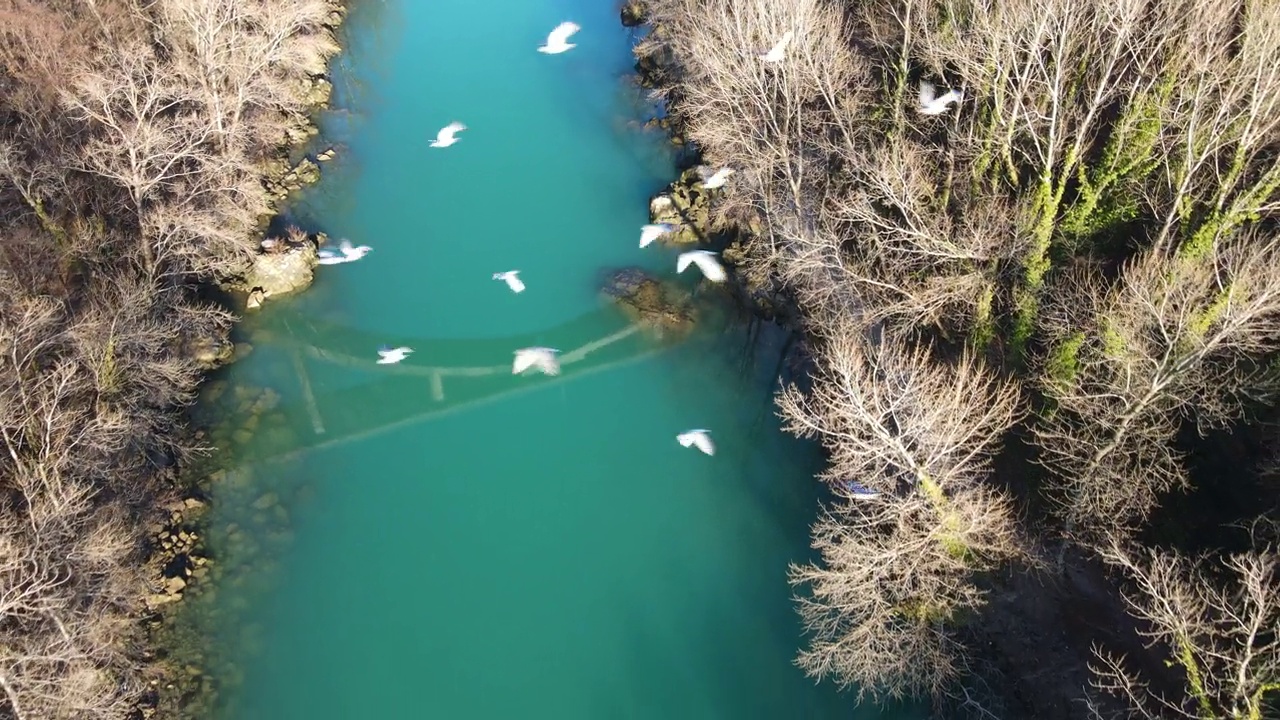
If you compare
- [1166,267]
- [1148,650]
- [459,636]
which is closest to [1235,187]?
[1166,267]

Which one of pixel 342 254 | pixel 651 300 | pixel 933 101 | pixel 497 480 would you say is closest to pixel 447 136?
pixel 342 254

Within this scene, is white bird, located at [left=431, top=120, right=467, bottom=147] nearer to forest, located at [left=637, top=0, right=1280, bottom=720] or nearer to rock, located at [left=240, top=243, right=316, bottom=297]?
rock, located at [left=240, top=243, right=316, bottom=297]

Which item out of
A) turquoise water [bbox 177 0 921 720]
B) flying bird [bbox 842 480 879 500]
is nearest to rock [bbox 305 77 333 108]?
turquoise water [bbox 177 0 921 720]

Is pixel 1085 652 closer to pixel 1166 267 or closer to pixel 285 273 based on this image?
pixel 1166 267

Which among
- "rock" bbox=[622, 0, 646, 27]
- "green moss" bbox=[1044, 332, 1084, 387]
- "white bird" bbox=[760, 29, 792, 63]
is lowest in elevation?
"rock" bbox=[622, 0, 646, 27]

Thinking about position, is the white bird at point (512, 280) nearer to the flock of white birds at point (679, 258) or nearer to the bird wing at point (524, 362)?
the flock of white birds at point (679, 258)
